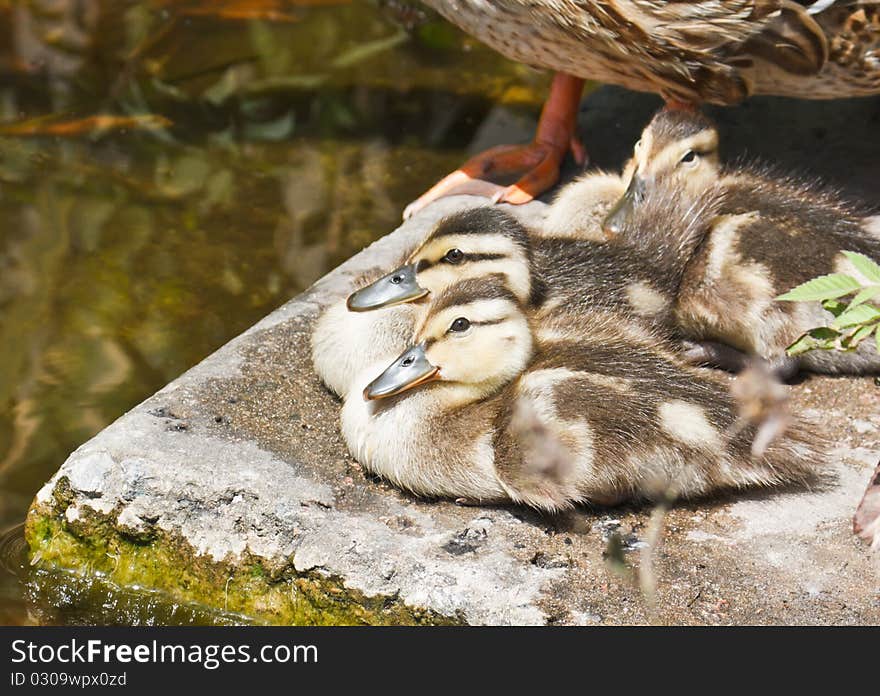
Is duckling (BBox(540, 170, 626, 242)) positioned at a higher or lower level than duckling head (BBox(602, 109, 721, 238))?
lower

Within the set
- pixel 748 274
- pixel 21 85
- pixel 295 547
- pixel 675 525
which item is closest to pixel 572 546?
pixel 675 525

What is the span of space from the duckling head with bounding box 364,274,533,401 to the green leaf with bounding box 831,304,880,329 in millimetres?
801

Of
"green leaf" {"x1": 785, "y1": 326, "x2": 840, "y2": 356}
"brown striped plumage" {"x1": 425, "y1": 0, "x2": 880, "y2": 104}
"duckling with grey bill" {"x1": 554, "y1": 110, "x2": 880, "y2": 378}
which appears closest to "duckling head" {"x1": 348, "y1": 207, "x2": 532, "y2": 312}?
"duckling with grey bill" {"x1": 554, "y1": 110, "x2": 880, "y2": 378}

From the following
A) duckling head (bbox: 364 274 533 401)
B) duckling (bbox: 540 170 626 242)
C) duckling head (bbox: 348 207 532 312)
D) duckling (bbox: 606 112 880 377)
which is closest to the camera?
duckling head (bbox: 364 274 533 401)

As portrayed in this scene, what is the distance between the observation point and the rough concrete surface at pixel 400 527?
3.34 m

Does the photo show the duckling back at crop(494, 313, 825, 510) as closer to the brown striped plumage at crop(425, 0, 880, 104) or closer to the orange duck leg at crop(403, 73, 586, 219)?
the brown striped plumage at crop(425, 0, 880, 104)

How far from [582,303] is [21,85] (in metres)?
3.69

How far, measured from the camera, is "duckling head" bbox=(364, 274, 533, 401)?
3.63m

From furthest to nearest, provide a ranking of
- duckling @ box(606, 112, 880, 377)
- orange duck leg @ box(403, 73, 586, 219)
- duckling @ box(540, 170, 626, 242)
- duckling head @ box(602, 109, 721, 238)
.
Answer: orange duck leg @ box(403, 73, 586, 219) → duckling @ box(540, 170, 626, 242) → duckling head @ box(602, 109, 721, 238) → duckling @ box(606, 112, 880, 377)

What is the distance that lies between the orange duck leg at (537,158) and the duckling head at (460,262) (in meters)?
1.35

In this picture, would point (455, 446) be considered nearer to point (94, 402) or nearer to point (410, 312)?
point (410, 312)

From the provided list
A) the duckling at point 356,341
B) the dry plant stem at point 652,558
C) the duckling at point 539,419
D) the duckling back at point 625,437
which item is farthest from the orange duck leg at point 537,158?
the dry plant stem at point 652,558

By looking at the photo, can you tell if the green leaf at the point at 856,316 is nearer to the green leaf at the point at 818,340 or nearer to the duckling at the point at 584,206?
the green leaf at the point at 818,340

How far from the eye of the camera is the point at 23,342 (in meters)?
4.98
